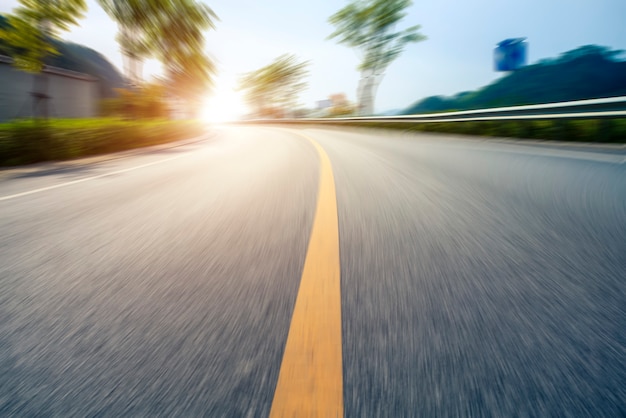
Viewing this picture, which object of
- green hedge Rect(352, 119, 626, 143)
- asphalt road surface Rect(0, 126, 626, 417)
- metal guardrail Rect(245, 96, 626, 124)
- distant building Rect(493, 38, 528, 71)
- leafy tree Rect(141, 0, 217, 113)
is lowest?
asphalt road surface Rect(0, 126, 626, 417)

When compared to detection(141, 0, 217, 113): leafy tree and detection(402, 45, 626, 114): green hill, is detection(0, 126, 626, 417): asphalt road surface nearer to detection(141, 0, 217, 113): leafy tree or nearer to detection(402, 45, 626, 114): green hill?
detection(141, 0, 217, 113): leafy tree

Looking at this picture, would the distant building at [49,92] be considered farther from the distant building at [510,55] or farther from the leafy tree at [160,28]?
the distant building at [510,55]

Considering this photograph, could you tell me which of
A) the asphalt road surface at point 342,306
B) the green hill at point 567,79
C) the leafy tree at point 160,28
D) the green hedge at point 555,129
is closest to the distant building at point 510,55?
the green hedge at point 555,129

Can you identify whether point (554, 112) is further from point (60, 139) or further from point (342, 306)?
point (60, 139)

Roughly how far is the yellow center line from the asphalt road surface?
0.09ft

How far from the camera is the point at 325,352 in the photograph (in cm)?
102

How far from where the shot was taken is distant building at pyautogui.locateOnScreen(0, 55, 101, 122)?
62.9ft

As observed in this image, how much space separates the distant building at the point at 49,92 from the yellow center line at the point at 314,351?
18735 millimetres

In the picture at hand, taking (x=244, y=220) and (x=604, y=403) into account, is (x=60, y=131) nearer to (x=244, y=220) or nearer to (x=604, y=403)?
(x=244, y=220)

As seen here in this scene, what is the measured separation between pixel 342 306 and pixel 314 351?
0.29 meters

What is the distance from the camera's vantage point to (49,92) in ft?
74.1

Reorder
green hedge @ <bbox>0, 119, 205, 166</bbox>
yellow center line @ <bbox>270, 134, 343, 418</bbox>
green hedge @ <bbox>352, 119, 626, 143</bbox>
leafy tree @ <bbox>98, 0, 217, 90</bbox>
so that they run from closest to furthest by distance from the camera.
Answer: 1. yellow center line @ <bbox>270, 134, 343, 418</bbox>
2. green hedge @ <bbox>0, 119, 205, 166</bbox>
3. green hedge @ <bbox>352, 119, 626, 143</bbox>
4. leafy tree @ <bbox>98, 0, 217, 90</bbox>

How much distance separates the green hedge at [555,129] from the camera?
23.6ft

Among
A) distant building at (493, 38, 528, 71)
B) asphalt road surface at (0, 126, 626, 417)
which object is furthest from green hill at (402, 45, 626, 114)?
asphalt road surface at (0, 126, 626, 417)
